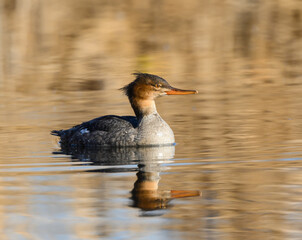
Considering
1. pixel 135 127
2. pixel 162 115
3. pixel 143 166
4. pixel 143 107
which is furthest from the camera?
pixel 162 115

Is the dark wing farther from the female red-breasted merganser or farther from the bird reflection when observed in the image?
the bird reflection

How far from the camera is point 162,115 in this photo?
1098cm

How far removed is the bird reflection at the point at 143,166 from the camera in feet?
20.8

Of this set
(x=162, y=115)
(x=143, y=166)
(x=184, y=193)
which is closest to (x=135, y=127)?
(x=143, y=166)

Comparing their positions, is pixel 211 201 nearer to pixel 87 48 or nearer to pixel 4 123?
pixel 4 123

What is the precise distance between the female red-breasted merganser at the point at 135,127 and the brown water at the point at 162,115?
0.70 feet

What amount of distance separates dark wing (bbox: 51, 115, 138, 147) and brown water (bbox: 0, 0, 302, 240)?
26 cm

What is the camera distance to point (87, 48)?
18.4 metres

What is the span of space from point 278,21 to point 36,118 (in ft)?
36.2

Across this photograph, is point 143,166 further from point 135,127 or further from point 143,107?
point 143,107

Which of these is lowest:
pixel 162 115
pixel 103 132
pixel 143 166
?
pixel 143 166

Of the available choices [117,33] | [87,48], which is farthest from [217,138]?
[117,33]

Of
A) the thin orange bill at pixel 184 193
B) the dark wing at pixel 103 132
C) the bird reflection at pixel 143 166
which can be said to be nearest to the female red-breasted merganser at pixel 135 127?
the dark wing at pixel 103 132

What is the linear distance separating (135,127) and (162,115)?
5.73ft
